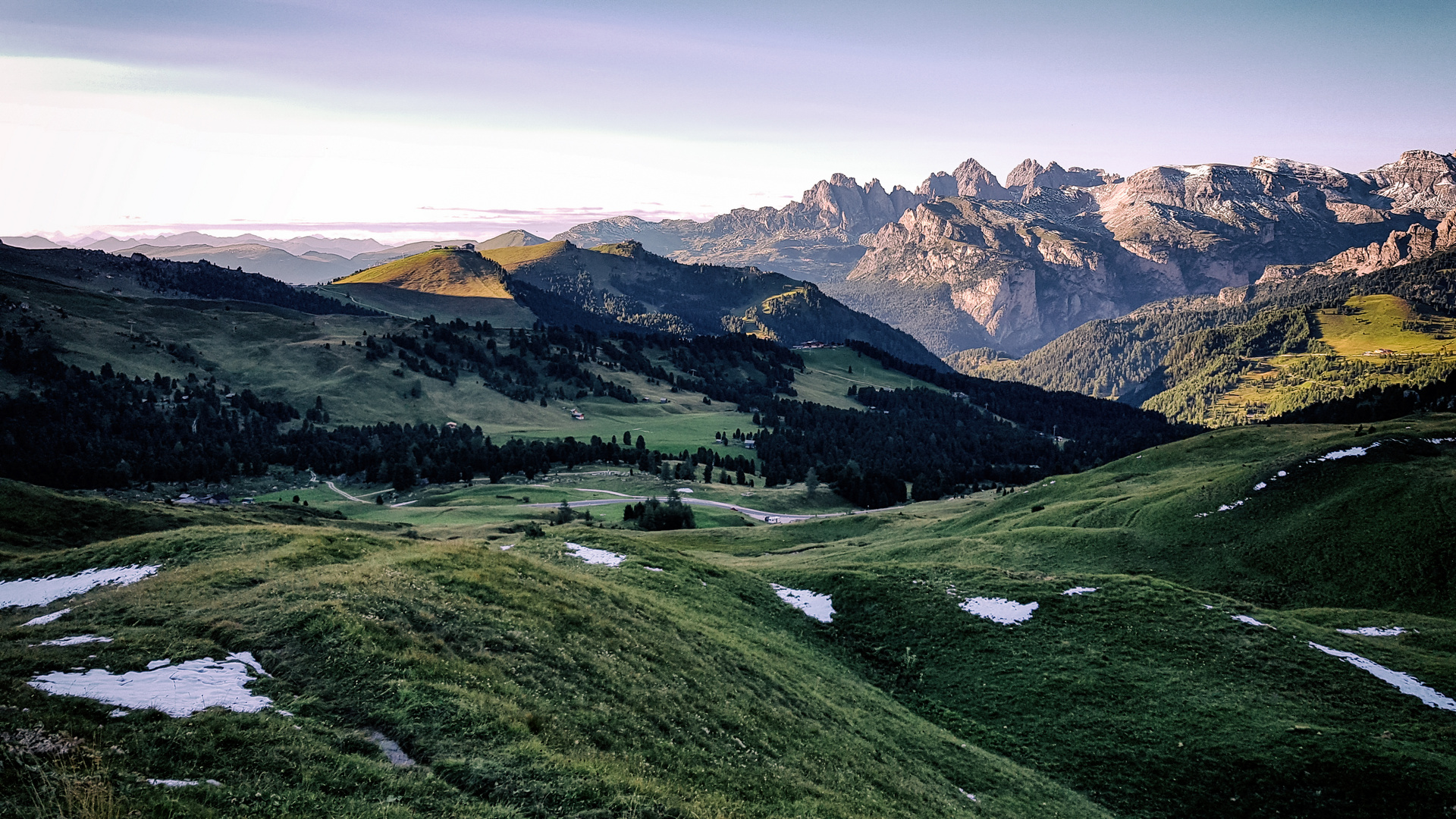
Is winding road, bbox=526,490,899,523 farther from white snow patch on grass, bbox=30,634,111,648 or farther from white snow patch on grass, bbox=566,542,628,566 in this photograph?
white snow patch on grass, bbox=30,634,111,648

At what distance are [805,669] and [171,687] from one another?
28538 millimetres

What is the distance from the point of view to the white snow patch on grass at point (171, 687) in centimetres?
1788

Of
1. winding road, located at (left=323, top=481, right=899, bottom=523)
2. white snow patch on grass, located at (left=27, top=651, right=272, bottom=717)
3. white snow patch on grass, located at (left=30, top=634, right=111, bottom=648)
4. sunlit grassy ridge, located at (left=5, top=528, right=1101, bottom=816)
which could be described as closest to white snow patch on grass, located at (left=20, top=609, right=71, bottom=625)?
sunlit grassy ridge, located at (left=5, top=528, right=1101, bottom=816)

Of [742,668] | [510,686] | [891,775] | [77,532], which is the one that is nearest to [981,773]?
[891,775]

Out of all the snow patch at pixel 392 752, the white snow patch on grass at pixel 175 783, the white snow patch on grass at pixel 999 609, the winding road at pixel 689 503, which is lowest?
the winding road at pixel 689 503

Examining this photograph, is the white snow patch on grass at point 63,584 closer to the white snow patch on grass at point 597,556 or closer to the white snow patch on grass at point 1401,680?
the white snow patch on grass at point 597,556

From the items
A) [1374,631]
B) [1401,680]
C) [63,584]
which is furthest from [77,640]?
[1374,631]

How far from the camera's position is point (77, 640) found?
73.1ft

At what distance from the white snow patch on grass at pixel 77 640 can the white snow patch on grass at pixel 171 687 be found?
10.3 feet

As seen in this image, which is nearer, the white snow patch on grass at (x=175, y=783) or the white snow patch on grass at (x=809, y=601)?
the white snow patch on grass at (x=175, y=783)

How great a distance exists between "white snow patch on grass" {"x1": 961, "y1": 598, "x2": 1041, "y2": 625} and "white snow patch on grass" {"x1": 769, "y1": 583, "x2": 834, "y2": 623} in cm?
946

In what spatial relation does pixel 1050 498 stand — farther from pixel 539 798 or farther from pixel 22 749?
pixel 22 749

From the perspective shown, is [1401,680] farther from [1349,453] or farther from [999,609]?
[1349,453]

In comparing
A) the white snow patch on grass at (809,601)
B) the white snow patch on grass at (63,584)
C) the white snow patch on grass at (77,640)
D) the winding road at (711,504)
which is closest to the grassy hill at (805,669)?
the white snow patch on grass at (77,640)
